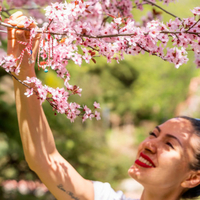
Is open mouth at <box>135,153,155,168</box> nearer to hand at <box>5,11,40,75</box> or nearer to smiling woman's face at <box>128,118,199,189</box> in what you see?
smiling woman's face at <box>128,118,199,189</box>

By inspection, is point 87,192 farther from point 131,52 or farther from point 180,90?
point 180,90

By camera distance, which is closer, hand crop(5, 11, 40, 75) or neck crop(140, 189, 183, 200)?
hand crop(5, 11, 40, 75)

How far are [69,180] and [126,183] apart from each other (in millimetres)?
5277

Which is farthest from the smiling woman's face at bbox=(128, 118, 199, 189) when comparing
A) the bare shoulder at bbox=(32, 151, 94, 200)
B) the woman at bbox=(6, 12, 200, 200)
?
the bare shoulder at bbox=(32, 151, 94, 200)

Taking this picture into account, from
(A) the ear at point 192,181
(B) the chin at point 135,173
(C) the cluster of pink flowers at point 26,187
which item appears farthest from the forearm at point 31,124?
(C) the cluster of pink flowers at point 26,187

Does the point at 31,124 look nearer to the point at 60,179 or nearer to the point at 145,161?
the point at 60,179

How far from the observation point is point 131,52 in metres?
1.02

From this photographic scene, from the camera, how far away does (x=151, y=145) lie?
108 centimetres

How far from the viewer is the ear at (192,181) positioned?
1.09m

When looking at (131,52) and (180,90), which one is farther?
(180,90)

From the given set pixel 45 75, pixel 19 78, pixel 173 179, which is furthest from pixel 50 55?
pixel 45 75

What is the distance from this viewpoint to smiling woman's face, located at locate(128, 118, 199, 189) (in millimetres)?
1039

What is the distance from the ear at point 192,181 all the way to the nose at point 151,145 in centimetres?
17

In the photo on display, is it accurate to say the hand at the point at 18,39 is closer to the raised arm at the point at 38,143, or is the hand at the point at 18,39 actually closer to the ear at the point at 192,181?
the raised arm at the point at 38,143
